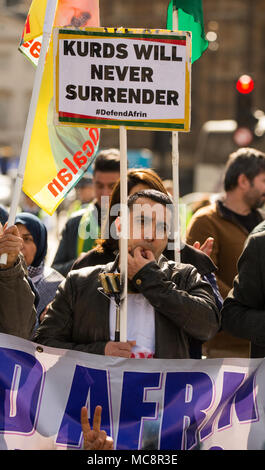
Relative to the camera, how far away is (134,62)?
12.6 feet

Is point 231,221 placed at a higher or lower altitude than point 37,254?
higher

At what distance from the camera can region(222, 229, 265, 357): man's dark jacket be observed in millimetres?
3963

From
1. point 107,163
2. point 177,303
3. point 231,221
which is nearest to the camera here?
point 177,303

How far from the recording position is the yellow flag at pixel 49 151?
426 centimetres

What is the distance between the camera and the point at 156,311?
3734 mm

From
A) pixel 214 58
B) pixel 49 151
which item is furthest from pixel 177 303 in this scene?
pixel 214 58

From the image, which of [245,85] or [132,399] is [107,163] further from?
[245,85]

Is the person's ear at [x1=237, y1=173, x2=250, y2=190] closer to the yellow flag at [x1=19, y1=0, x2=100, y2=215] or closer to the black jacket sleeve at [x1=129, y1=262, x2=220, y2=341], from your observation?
the yellow flag at [x1=19, y1=0, x2=100, y2=215]

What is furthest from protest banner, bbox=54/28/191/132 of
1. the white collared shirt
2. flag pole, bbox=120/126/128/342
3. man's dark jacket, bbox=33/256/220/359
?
the white collared shirt

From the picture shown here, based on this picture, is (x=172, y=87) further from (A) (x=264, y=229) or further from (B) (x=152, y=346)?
(B) (x=152, y=346)

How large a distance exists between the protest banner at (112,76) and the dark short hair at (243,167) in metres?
2.08

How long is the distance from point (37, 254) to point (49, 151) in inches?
45.9

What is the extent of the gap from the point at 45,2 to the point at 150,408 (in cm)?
191

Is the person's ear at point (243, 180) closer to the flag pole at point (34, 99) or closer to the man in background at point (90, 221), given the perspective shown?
the man in background at point (90, 221)
